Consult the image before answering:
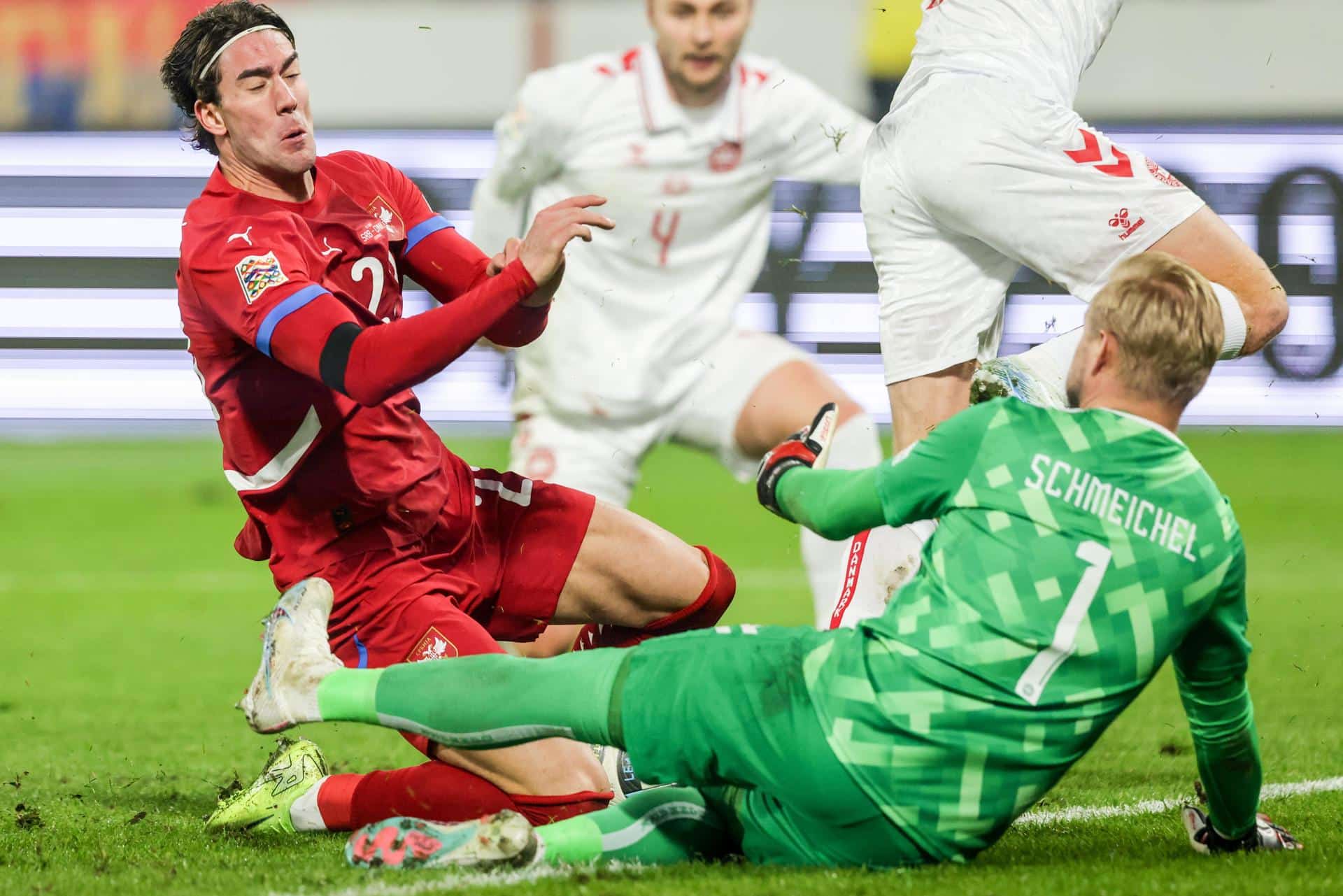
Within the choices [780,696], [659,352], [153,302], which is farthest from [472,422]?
[780,696]

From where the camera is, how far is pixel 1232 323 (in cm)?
335

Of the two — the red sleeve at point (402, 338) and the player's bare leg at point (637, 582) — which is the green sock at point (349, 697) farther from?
the player's bare leg at point (637, 582)

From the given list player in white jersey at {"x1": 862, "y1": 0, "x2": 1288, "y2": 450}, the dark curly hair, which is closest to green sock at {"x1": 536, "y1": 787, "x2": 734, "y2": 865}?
player in white jersey at {"x1": 862, "y1": 0, "x2": 1288, "y2": 450}

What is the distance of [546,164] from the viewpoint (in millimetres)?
6816

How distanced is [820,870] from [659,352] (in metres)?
4.18

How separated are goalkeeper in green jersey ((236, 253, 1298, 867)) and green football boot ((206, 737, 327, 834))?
0.70 metres

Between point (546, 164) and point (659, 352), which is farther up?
point (546, 164)

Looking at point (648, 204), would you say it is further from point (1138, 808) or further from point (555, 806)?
point (555, 806)

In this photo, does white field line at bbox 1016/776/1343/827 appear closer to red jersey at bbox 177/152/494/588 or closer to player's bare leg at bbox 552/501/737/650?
player's bare leg at bbox 552/501/737/650

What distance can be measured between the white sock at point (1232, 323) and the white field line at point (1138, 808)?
100 centimetres

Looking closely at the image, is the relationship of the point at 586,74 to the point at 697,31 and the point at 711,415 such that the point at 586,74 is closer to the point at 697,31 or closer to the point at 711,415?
the point at 697,31

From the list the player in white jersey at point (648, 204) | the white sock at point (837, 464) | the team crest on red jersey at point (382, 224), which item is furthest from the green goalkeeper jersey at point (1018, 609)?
the player in white jersey at point (648, 204)

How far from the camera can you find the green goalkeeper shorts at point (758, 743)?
259 cm

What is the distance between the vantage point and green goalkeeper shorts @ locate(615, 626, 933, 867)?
2590 millimetres
